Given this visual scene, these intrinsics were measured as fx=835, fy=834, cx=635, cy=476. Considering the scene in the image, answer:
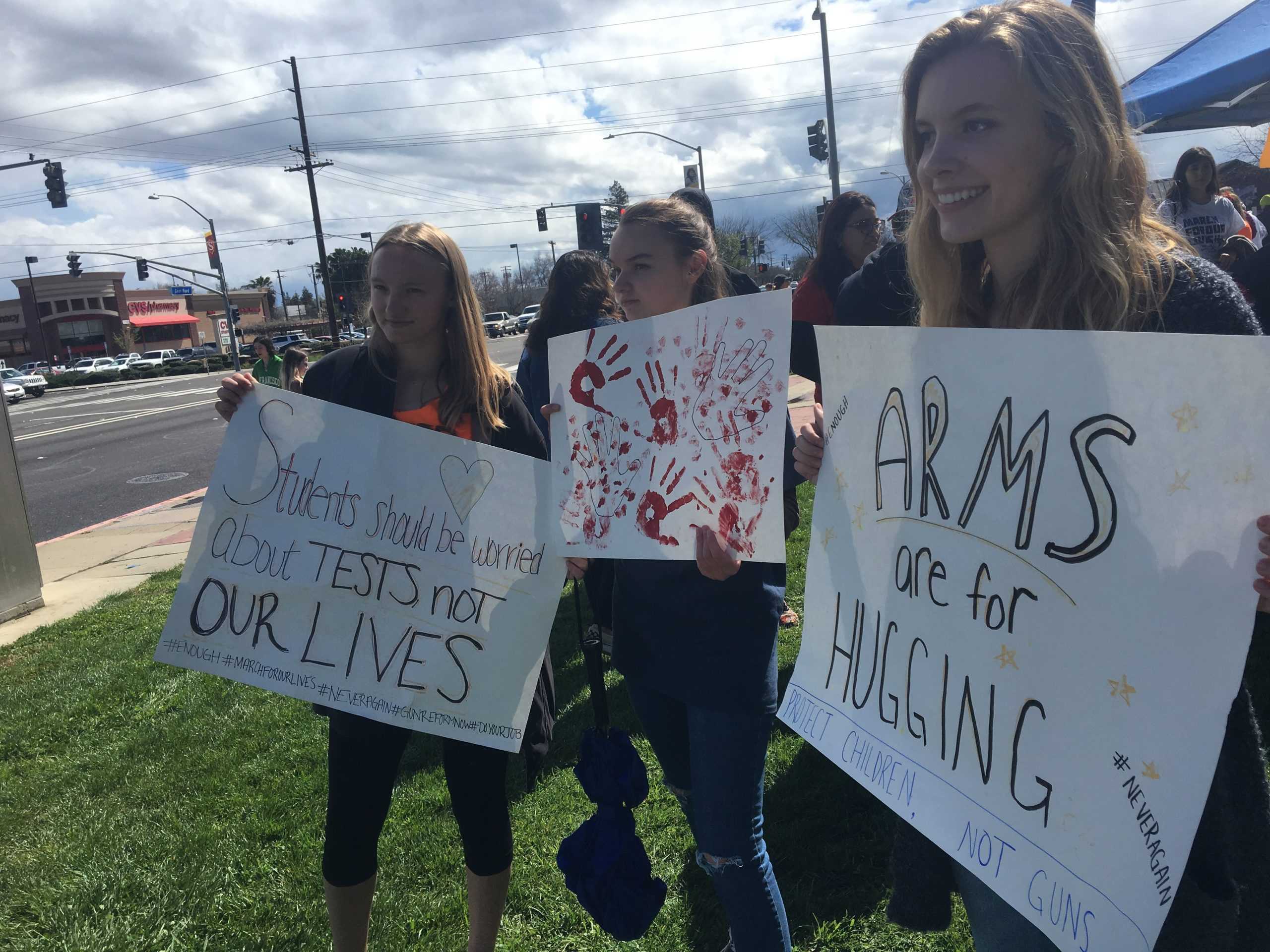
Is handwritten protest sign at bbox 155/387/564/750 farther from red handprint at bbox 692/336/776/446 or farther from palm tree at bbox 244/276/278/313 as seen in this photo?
palm tree at bbox 244/276/278/313

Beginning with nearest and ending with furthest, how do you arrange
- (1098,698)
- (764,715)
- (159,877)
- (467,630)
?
(1098,698) < (764,715) < (467,630) < (159,877)

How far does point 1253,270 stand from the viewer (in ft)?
12.4

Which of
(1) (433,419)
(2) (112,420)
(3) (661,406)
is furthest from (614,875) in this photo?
(2) (112,420)

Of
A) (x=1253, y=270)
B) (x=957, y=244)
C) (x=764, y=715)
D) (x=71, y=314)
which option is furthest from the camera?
(x=71, y=314)

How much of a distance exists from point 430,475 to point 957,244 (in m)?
1.33

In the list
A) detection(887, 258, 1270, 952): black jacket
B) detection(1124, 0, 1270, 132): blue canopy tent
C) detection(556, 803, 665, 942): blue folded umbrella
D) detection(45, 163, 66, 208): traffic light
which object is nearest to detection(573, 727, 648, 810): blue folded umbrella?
detection(556, 803, 665, 942): blue folded umbrella

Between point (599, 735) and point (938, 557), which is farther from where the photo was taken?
point (599, 735)

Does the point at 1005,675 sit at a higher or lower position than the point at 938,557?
lower

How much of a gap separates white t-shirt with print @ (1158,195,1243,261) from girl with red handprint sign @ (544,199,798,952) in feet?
16.5

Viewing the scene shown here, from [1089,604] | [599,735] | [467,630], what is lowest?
[599,735]

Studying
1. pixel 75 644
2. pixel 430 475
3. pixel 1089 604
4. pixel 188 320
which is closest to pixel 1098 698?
pixel 1089 604

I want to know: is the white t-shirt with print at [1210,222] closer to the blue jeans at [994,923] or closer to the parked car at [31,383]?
the blue jeans at [994,923]

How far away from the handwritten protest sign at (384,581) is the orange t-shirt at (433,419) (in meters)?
0.11

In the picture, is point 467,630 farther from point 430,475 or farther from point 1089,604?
point 1089,604
